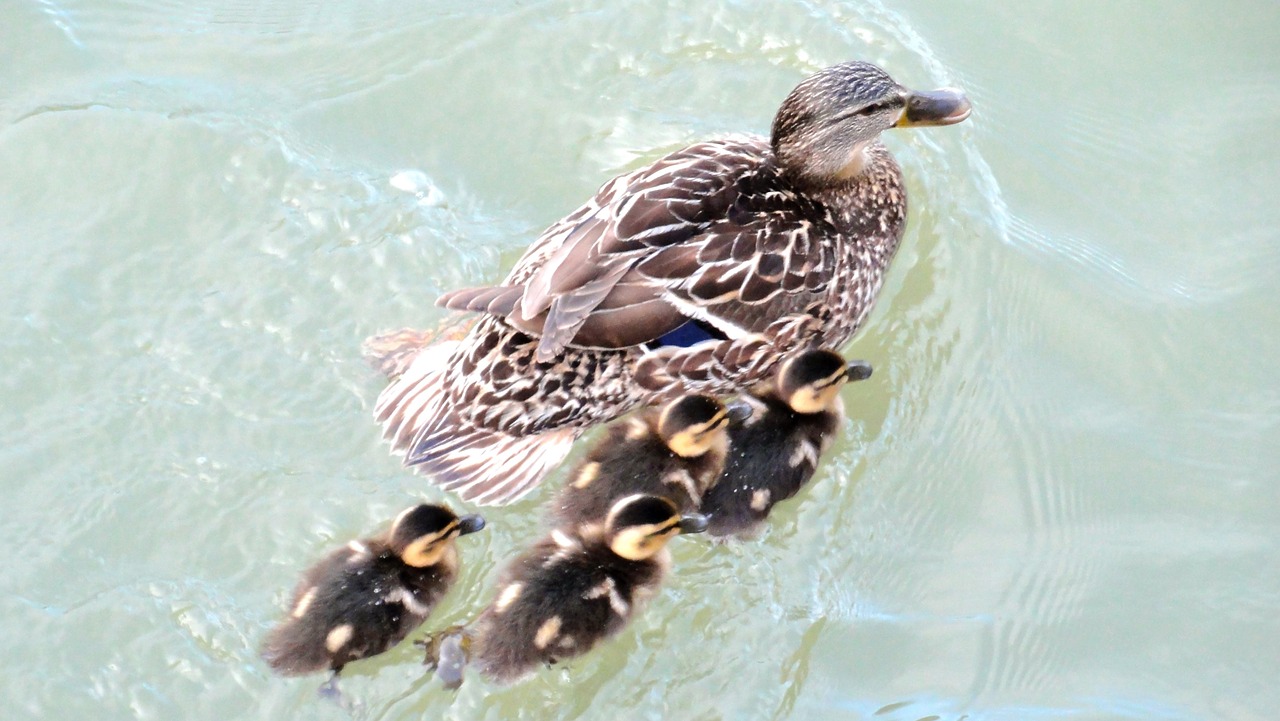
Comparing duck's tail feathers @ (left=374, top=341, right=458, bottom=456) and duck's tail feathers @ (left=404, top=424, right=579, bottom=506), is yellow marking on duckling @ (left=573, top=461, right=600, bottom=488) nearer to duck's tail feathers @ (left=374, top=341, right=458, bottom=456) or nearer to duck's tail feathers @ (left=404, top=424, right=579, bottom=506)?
duck's tail feathers @ (left=404, top=424, right=579, bottom=506)

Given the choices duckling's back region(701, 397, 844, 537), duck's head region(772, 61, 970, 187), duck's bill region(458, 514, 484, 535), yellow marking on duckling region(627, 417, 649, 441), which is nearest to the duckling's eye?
duck's head region(772, 61, 970, 187)

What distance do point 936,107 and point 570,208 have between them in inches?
46.0

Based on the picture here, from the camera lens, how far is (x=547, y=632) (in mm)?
2805

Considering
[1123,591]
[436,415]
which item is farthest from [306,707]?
[1123,591]

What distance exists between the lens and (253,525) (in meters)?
3.11

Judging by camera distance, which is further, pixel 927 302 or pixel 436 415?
pixel 927 302

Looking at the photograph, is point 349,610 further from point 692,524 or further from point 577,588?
point 692,524

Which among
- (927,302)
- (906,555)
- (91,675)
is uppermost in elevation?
(927,302)

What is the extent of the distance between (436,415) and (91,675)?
1006mm

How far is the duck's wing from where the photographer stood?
119 inches

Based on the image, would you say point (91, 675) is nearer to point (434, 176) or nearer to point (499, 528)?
point (499, 528)

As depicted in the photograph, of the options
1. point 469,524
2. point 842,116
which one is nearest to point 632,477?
point 469,524

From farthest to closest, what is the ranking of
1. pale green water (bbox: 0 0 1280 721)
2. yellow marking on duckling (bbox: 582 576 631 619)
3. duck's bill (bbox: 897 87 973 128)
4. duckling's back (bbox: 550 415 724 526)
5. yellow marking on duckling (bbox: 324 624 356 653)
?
duck's bill (bbox: 897 87 973 128), duckling's back (bbox: 550 415 724 526), pale green water (bbox: 0 0 1280 721), yellow marking on duckling (bbox: 582 576 631 619), yellow marking on duckling (bbox: 324 624 356 653)

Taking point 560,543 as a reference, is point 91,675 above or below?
below
